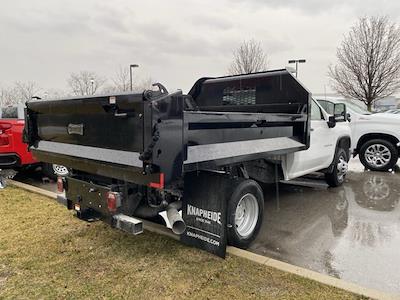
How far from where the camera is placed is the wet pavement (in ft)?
12.6

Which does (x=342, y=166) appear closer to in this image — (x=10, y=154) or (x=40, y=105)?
(x=40, y=105)

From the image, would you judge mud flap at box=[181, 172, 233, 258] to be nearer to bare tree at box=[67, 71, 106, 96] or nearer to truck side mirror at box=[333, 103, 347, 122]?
truck side mirror at box=[333, 103, 347, 122]

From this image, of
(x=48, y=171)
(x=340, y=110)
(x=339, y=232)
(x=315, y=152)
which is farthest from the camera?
(x=48, y=171)

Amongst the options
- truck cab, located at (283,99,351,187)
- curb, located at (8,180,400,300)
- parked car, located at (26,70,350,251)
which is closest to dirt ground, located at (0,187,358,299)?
curb, located at (8,180,400,300)

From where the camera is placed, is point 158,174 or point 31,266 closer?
point 158,174

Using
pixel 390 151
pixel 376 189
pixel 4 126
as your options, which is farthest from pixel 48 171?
pixel 390 151

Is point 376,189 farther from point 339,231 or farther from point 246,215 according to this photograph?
point 246,215

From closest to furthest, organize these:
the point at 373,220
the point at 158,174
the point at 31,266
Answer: the point at 158,174
the point at 31,266
the point at 373,220

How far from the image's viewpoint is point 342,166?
7.69 metres

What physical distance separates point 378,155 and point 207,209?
23.9 ft

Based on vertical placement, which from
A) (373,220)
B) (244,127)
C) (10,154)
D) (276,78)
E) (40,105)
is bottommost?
(373,220)

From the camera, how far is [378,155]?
9.55m

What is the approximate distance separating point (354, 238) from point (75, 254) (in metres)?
3.43

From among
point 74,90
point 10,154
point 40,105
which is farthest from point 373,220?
point 74,90
